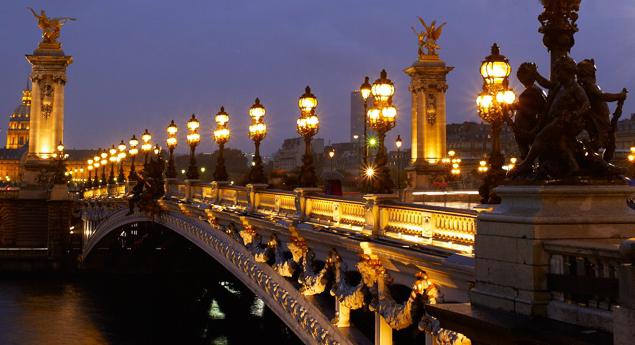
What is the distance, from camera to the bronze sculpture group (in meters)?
9.33

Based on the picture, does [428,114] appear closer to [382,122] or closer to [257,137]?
[257,137]

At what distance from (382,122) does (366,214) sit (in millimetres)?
2799

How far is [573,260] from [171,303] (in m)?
43.6

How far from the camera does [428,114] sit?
56.5 meters

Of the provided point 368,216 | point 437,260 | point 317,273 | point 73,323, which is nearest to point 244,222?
point 317,273

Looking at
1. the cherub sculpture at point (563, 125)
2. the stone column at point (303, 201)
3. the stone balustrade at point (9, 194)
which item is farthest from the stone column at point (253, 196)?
the stone balustrade at point (9, 194)

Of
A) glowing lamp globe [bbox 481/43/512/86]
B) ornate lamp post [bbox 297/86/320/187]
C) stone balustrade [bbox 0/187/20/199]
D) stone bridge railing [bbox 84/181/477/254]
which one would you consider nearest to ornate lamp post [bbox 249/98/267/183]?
stone bridge railing [bbox 84/181/477/254]

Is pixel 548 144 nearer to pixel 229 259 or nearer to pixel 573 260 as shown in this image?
pixel 573 260

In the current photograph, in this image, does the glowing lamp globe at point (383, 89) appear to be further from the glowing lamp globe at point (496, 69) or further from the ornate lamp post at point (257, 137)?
the ornate lamp post at point (257, 137)

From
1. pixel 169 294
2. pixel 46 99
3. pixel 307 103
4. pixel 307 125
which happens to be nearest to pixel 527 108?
pixel 307 125

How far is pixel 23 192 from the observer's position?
66.1m

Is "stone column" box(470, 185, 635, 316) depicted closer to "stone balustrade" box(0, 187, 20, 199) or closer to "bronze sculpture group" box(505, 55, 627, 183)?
"bronze sculpture group" box(505, 55, 627, 183)

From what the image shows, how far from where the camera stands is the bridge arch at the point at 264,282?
20016mm

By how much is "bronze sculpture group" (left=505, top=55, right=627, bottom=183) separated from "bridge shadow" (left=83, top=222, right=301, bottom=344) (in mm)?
28437
